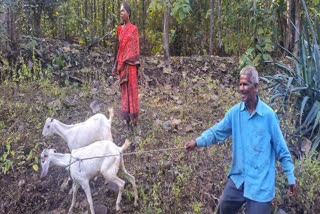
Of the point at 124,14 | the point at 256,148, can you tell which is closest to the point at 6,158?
the point at 124,14

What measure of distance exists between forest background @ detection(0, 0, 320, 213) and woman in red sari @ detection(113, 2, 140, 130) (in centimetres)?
35

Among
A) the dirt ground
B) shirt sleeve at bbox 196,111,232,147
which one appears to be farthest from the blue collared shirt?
the dirt ground

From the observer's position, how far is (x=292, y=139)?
5.73 m

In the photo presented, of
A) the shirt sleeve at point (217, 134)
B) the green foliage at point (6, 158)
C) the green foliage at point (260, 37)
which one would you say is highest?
the green foliage at point (260, 37)

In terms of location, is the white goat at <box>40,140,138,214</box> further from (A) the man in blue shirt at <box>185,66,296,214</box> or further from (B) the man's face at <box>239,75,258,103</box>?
(B) the man's face at <box>239,75,258,103</box>

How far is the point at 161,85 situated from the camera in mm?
8406

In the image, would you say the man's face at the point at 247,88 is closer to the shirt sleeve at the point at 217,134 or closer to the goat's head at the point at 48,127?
the shirt sleeve at the point at 217,134

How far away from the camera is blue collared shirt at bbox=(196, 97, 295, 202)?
11.5ft

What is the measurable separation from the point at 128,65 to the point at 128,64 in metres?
0.02

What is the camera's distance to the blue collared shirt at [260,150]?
3.50 m

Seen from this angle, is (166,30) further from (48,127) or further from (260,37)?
(48,127)

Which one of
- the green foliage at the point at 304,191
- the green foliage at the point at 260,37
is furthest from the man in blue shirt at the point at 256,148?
the green foliage at the point at 260,37

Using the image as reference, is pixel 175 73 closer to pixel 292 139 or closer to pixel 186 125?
pixel 186 125

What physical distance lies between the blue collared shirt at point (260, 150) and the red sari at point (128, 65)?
8.49 feet
